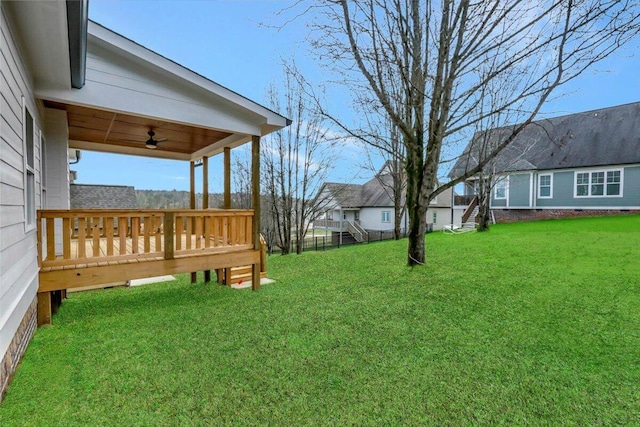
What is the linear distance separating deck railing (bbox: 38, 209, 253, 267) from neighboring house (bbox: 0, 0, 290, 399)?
0.06 feet

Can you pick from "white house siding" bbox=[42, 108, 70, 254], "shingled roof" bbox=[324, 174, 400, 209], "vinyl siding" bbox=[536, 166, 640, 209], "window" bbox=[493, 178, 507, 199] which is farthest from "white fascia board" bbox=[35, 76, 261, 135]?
"shingled roof" bbox=[324, 174, 400, 209]

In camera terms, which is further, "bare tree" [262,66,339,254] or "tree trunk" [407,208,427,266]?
"bare tree" [262,66,339,254]

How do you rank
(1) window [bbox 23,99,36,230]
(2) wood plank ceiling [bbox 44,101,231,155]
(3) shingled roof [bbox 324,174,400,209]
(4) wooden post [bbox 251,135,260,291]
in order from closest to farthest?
1. (1) window [bbox 23,99,36,230]
2. (2) wood plank ceiling [bbox 44,101,231,155]
3. (4) wooden post [bbox 251,135,260,291]
4. (3) shingled roof [bbox 324,174,400,209]

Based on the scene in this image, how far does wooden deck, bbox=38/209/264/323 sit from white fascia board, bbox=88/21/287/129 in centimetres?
197

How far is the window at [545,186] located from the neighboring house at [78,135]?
20.0 m

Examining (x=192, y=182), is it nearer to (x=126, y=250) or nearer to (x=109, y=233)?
(x=126, y=250)

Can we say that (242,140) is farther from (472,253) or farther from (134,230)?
(472,253)

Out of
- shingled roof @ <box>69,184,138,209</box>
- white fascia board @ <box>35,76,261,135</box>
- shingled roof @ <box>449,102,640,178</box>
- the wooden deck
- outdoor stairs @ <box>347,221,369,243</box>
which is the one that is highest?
shingled roof @ <box>449,102,640,178</box>

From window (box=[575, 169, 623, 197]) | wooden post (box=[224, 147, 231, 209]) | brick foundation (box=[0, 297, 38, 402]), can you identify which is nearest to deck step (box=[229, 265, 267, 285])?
wooden post (box=[224, 147, 231, 209])

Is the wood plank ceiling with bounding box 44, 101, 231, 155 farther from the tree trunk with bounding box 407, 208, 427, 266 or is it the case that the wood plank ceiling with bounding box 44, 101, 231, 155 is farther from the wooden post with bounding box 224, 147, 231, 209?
the tree trunk with bounding box 407, 208, 427, 266

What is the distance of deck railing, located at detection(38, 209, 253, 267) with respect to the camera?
4.30 meters

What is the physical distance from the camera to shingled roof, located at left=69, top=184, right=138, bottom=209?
1172 cm

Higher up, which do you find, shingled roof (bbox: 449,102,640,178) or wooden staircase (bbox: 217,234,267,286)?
shingled roof (bbox: 449,102,640,178)

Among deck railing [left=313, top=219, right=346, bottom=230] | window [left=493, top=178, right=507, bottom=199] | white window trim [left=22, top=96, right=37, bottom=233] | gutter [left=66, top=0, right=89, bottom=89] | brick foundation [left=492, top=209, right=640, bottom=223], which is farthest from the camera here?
deck railing [left=313, top=219, right=346, bottom=230]
